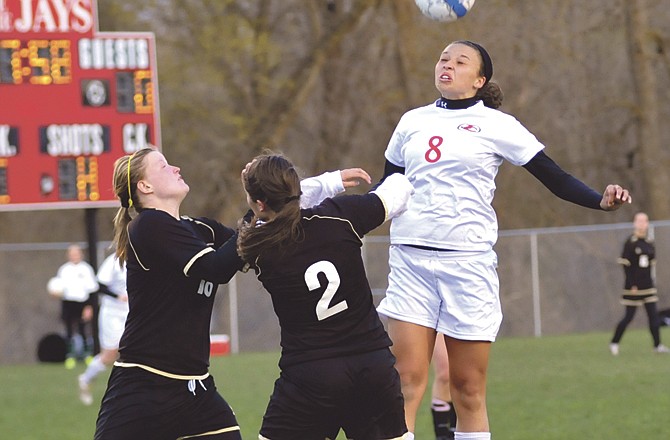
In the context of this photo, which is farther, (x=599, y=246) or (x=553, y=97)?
(x=553, y=97)

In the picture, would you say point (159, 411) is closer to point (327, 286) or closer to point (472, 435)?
point (327, 286)

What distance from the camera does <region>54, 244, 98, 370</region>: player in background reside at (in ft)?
64.0

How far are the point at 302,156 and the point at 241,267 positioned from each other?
74.5 ft

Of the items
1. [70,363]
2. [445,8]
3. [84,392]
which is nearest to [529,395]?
[84,392]

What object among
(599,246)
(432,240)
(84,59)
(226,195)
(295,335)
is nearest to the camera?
(295,335)

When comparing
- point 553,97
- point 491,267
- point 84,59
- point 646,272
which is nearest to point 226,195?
point 553,97

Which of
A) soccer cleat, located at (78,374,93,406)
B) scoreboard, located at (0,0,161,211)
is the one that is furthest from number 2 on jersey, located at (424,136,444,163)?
scoreboard, located at (0,0,161,211)

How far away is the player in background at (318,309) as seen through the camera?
4.70 meters

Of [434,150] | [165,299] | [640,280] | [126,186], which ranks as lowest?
[640,280]

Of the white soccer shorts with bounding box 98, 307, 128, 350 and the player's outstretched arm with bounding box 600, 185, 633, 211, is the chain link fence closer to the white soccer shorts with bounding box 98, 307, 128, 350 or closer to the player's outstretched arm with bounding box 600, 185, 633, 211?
the white soccer shorts with bounding box 98, 307, 128, 350

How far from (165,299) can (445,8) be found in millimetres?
2402

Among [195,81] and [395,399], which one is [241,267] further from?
[195,81]

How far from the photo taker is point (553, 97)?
2630cm

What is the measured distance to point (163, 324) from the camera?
5070 millimetres
